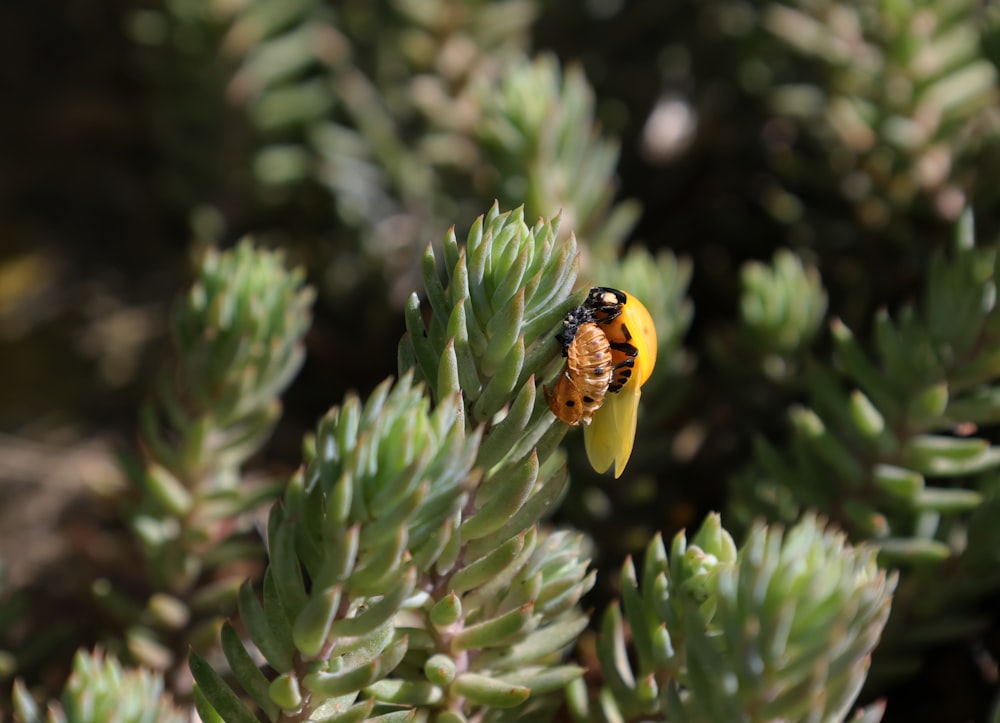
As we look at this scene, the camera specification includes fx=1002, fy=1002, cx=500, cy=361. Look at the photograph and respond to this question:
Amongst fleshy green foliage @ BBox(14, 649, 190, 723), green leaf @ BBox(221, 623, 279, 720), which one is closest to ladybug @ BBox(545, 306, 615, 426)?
green leaf @ BBox(221, 623, 279, 720)

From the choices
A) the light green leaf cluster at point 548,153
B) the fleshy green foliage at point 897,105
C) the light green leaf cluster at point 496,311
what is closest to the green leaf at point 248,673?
the light green leaf cluster at point 496,311

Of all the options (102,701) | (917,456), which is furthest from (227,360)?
(917,456)

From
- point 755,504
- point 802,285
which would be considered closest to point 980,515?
point 755,504

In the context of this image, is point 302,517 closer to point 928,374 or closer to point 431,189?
point 928,374

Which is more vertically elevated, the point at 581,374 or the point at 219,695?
the point at 581,374

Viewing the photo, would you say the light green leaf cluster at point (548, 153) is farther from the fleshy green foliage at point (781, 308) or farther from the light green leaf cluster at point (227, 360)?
the light green leaf cluster at point (227, 360)

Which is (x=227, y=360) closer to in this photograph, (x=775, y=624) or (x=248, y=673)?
(x=248, y=673)
